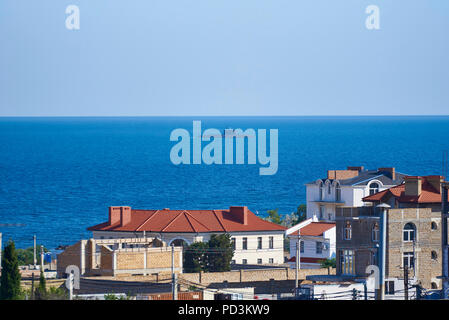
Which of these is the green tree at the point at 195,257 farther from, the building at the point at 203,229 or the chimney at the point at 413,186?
the chimney at the point at 413,186

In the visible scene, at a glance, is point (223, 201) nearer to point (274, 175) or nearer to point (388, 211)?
point (274, 175)

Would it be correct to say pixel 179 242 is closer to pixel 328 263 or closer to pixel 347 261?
pixel 328 263

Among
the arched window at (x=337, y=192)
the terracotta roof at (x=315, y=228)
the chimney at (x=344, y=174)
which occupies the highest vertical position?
the chimney at (x=344, y=174)

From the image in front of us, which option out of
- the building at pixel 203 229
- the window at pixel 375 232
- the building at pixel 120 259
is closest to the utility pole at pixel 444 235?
the window at pixel 375 232

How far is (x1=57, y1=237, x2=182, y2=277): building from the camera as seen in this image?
4953 centimetres

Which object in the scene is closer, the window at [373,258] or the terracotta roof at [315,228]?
the window at [373,258]

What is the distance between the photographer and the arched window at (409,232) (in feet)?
142

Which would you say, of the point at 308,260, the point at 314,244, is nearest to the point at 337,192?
the point at 314,244

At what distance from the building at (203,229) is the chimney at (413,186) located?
1609 centimetres

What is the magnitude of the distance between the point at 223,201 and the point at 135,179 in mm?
33472

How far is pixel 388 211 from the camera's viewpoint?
4288 cm

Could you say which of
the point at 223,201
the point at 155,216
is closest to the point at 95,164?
the point at 223,201

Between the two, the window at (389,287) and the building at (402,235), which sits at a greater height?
the building at (402,235)

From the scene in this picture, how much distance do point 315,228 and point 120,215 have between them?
34.2 feet
